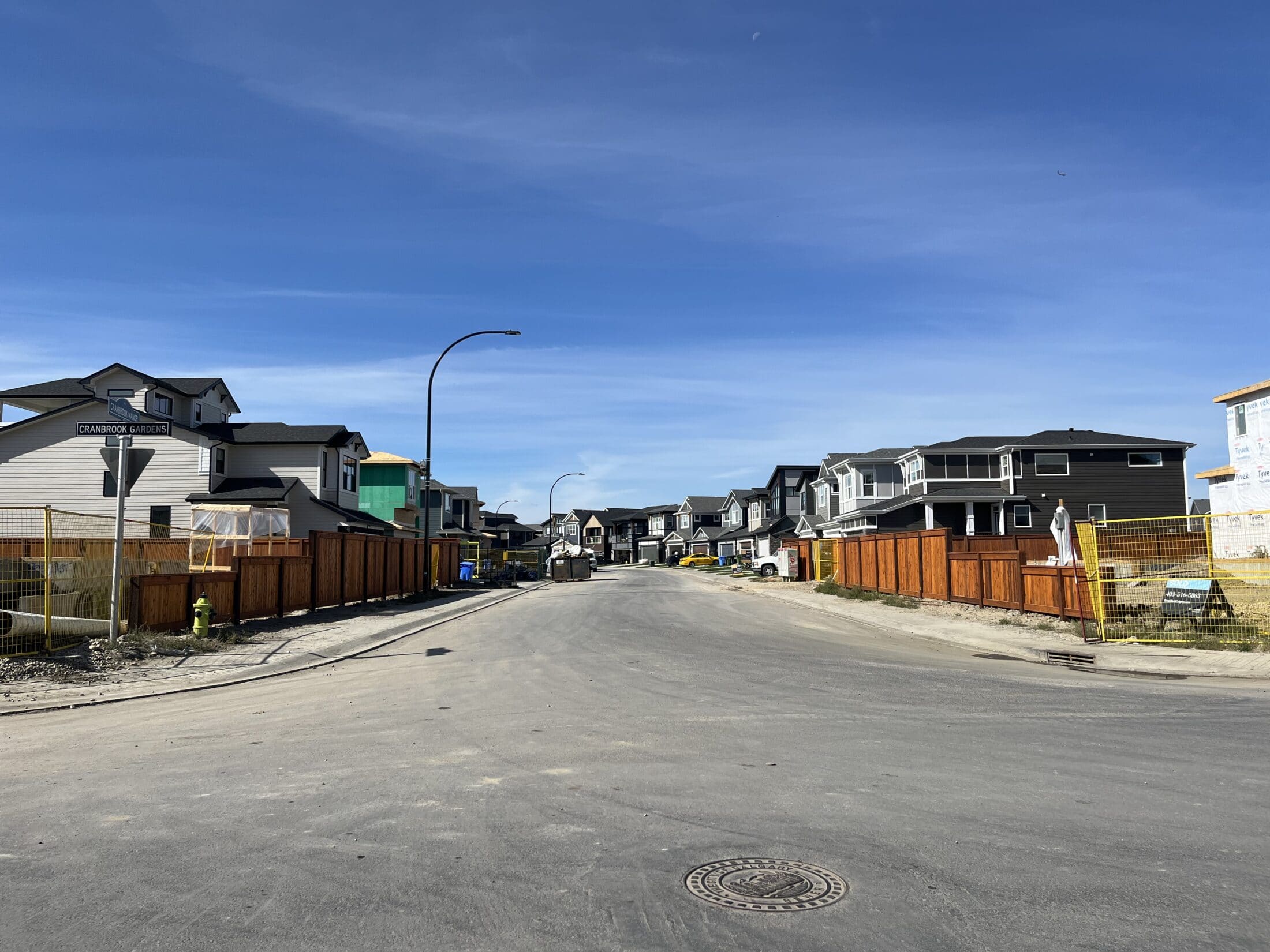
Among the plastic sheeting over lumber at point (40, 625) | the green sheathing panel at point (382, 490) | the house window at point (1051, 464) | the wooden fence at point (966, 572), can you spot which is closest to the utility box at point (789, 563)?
the wooden fence at point (966, 572)

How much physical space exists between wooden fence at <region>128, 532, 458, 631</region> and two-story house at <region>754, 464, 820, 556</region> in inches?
1964

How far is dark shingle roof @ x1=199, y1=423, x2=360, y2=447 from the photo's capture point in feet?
142

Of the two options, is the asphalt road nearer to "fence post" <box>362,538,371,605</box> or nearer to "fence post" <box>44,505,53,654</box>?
"fence post" <box>44,505,53,654</box>

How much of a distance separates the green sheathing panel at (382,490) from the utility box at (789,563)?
2437 cm

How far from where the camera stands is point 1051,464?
5109cm

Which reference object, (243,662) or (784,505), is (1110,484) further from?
(243,662)

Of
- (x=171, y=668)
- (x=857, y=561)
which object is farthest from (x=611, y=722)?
(x=857, y=561)

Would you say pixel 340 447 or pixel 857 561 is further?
pixel 340 447

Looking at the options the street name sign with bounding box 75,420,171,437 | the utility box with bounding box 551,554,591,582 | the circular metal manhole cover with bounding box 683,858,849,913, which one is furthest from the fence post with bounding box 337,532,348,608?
the utility box with bounding box 551,554,591,582

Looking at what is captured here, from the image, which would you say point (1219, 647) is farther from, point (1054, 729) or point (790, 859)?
point (790, 859)

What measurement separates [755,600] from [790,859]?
2844 cm

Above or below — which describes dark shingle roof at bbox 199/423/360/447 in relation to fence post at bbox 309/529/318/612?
above

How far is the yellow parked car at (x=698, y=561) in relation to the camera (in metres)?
106

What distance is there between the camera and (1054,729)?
8750 millimetres
